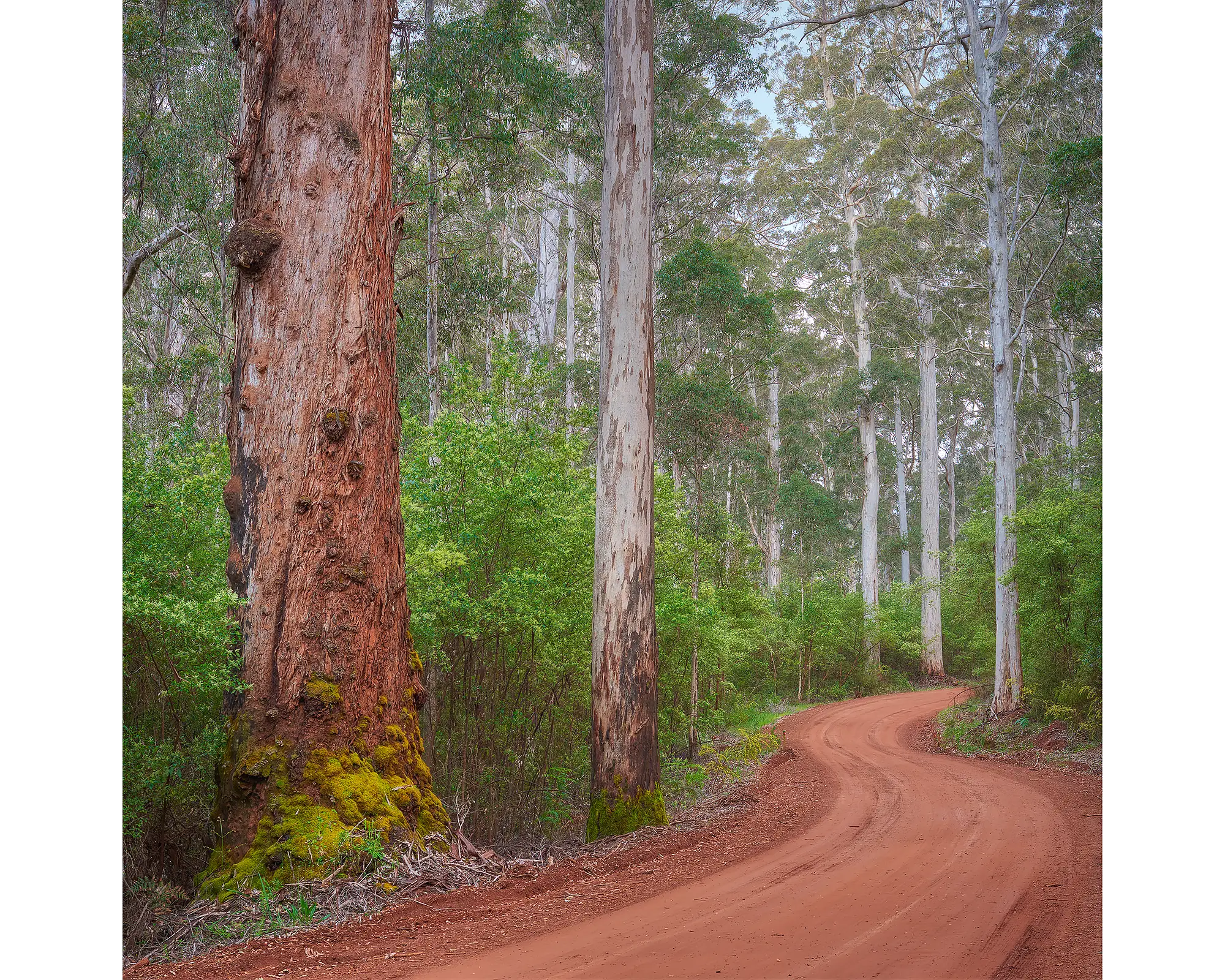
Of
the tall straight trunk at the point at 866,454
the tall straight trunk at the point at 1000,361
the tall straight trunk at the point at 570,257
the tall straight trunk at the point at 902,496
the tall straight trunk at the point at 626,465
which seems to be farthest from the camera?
the tall straight trunk at the point at 902,496

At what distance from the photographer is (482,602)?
6.35 m

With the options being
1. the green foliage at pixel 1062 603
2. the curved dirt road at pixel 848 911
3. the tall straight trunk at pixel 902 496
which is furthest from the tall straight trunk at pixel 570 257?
the curved dirt road at pixel 848 911

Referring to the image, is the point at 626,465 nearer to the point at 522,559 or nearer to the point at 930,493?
the point at 522,559

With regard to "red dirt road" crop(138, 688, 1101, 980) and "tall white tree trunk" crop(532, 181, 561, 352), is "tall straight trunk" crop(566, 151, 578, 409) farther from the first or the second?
"red dirt road" crop(138, 688, 1101, 980)

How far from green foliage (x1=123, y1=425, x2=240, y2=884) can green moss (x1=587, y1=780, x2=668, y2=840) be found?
250cm

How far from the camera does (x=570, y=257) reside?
21.8 m

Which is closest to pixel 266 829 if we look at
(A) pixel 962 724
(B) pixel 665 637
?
(B) pixel 665 637

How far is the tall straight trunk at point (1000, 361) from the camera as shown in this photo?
41.0ft

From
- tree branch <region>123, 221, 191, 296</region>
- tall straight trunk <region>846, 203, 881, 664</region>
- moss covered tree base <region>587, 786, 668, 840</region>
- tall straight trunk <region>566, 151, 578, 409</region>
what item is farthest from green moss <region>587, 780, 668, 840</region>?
tall straight trunk <region>846, 203, 881, 664</region>

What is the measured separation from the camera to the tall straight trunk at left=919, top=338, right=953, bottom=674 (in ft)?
71.9

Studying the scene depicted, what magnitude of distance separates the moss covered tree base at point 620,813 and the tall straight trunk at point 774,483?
60.8 ft

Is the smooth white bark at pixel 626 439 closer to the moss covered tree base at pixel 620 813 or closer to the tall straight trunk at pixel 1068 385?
the moss covered tree base at pixel 620 813

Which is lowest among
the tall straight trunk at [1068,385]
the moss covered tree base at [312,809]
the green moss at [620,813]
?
the green moss at [620,813]
